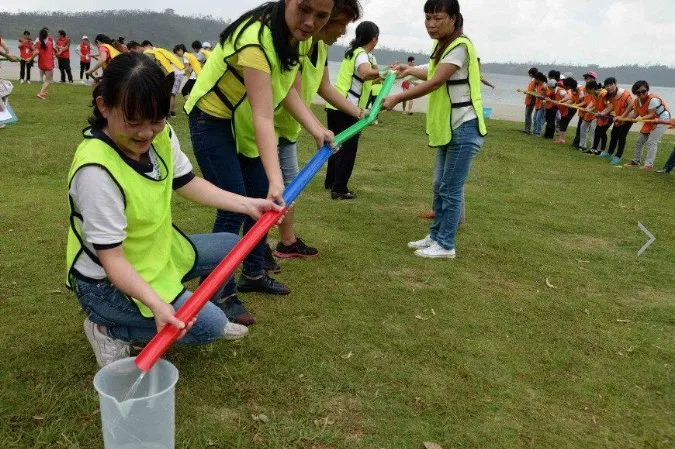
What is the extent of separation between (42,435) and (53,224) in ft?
9.15

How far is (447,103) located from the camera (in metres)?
4.27

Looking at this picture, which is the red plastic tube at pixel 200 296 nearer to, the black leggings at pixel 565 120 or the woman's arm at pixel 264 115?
the woman's arm at pixel 264 115

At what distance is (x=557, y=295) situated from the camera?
3914mm

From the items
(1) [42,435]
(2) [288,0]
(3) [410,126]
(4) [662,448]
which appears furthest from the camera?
(3) [410,126]

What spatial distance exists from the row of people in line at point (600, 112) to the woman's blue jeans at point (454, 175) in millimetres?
7671

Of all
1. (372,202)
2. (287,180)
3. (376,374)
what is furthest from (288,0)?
(372,202)

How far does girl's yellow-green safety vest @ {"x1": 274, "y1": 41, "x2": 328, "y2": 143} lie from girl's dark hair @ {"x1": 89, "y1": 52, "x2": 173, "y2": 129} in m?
1.52

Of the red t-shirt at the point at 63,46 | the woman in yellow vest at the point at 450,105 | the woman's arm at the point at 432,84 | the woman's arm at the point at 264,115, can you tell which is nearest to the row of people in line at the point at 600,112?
the woman in yellow vest at the point at 450,105

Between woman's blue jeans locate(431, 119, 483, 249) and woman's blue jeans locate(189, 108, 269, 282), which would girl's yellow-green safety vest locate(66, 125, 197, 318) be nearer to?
woman's blue jeans locate(189, 108, 269, 282)

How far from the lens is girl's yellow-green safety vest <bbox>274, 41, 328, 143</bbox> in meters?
3.47

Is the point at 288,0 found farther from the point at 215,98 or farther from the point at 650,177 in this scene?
the point at 650,177

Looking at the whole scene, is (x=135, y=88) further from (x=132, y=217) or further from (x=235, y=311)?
(x=235, y=311)

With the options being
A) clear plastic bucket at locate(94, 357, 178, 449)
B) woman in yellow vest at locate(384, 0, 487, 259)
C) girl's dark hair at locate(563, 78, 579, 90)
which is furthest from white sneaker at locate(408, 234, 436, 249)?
girl's dark hair at locate(563, 78, 579, 90)

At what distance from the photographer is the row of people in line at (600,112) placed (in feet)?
35.0
